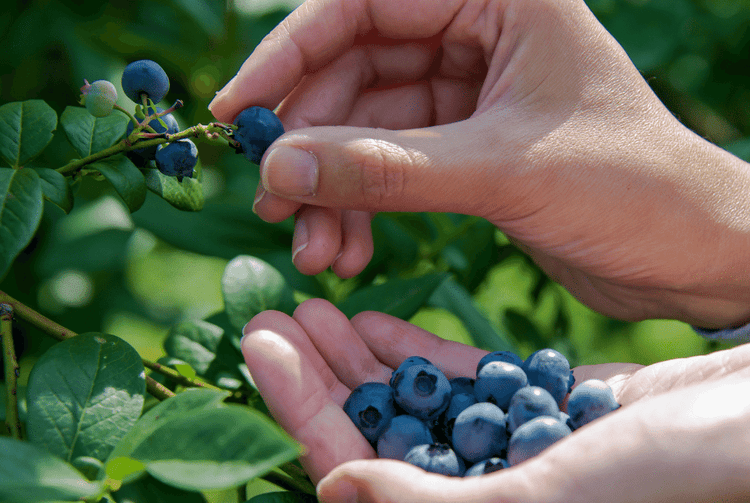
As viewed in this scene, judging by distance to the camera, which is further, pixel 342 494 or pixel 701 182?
pixel 701 182

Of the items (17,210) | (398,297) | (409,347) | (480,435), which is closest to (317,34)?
(398,297)

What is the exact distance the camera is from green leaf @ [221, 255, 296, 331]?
3.34 feet

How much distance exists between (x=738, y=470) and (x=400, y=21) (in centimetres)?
115

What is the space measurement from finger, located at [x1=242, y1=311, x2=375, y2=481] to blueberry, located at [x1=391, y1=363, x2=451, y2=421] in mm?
97

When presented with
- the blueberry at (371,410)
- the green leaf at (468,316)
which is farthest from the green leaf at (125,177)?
the green leaf at (468,316)

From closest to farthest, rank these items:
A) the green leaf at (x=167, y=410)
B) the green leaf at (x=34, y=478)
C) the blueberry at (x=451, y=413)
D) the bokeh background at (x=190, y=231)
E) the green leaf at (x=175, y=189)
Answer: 1. the green leaf at (x=34, y=478)
2. the green leaf at (x=167, y=410)
3. the green leaf at (x=175, y=189)
4. the blueberry at (x=451, y=413)
5. the bokeh background at (x=190, y=231)

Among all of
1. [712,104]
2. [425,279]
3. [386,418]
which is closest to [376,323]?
[425,279]

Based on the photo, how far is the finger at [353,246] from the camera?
4.24 ft

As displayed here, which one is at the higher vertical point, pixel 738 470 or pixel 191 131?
pixel 191 131

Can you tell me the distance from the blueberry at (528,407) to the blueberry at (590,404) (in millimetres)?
41

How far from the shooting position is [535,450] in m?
0.77

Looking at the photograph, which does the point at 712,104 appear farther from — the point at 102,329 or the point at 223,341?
the point at 102,329

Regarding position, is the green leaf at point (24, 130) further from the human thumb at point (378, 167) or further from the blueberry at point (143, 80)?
the human thumb at point (378, 167)

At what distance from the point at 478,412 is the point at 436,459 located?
0.37 ft
